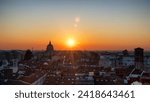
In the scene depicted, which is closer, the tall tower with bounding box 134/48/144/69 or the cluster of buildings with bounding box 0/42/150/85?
the cluster of buildings with bounding box 0/42/150/85

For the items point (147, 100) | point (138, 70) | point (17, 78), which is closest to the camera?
point (147, 100)

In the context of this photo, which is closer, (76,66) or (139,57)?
(139,57)

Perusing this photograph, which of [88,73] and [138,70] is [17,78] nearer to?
[88,73]

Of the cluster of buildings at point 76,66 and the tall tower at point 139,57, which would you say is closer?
the cluster of buildings at point 76,66

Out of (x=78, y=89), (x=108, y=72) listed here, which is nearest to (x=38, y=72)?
(x=108, y=72)
